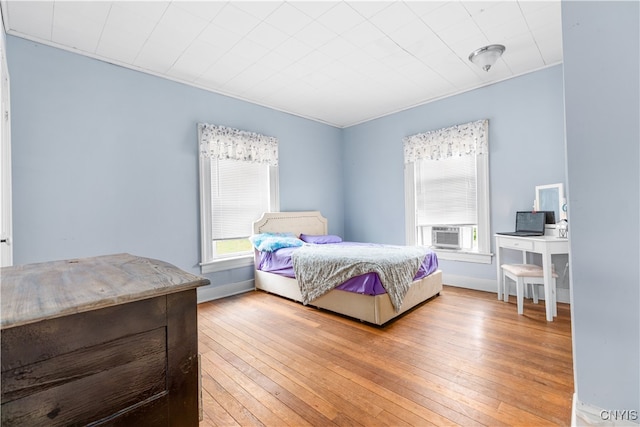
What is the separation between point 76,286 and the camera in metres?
0.66

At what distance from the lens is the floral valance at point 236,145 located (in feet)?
11.6

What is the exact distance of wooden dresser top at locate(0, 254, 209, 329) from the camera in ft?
1.73

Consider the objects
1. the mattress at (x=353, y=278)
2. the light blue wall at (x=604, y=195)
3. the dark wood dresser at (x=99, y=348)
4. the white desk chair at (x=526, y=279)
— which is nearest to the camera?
the dark wood dresser at (x=99, y=348)

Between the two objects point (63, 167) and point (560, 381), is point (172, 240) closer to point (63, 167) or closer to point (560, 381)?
point (63, 167)

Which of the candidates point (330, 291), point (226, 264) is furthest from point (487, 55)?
point (226, 264)

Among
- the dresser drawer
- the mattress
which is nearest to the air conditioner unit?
the mattress

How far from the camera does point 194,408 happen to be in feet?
2.36

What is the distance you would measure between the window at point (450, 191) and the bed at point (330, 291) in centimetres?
68

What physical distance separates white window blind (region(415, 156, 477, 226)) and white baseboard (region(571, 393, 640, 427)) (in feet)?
9.18

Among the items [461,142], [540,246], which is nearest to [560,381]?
[540,246]

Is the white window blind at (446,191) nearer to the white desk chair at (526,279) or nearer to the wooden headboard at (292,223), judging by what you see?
the white desk chair at (526,279)

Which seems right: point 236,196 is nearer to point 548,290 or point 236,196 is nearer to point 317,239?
point 317,239

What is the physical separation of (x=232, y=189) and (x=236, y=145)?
581 mm

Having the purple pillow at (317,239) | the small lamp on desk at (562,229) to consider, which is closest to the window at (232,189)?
the purple pillow at (317,239)
